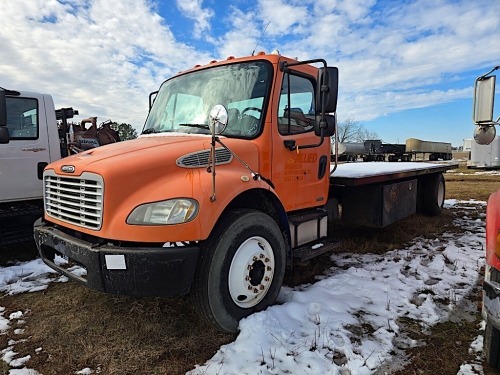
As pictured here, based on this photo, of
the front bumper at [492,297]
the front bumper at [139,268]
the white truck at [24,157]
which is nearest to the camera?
the front bumper at [492,297]

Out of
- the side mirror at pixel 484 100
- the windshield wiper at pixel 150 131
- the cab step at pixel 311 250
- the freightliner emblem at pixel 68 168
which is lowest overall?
the cab step at pixel 311 250

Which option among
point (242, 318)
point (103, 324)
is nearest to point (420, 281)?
point (242, 318)

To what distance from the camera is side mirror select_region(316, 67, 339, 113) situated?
3.47 meters

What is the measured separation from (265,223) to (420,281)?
223cm

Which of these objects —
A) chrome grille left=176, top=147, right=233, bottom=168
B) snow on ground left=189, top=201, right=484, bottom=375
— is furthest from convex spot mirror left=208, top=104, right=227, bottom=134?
snow on ground left=189, top=201, right=484, bottom=375

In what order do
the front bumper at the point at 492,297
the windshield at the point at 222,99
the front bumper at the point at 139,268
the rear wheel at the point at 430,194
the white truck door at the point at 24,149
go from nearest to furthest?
the front bumper at the point at 492,297 → the front bumper at the point at 139,268 → the windshield at the point at 222,99 → the white truck door at the point at 24,149 → the rear wheel at the point at 430,194

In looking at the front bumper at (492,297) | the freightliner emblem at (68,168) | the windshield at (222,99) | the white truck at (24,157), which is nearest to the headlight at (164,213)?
the freightliner emblem at (68,168)

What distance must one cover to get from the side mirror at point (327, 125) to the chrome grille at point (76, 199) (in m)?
2.12

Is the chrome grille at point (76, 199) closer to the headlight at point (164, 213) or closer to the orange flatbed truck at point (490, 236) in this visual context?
the headlight at point (164, 213)

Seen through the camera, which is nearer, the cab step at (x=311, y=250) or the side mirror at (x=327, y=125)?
the side mirror at (x=327, y=125)

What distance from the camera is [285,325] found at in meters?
3.13

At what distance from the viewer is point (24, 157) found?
542 cm

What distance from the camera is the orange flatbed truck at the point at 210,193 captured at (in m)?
2.68

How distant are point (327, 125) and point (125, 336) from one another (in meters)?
2.68
